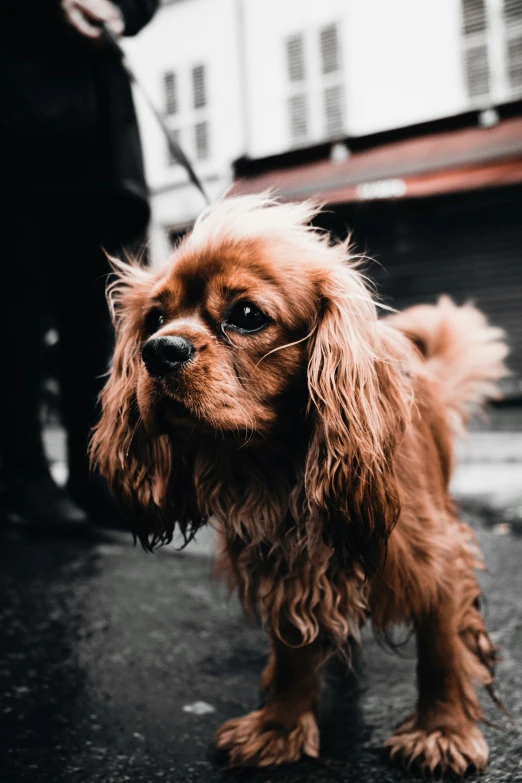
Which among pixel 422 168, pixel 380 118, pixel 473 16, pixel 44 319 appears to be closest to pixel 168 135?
pixel 44 319

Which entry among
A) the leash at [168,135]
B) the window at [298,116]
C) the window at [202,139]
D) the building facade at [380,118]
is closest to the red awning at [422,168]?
the building facade at [380,118]

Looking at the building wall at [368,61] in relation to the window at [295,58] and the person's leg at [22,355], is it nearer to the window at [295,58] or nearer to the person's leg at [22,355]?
the window at [295,58]

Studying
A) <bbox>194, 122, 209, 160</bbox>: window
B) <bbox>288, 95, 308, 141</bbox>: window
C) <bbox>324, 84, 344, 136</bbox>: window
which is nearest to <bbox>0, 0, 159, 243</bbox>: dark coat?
<bbox>324, 84, 344, 136</bbox>: window

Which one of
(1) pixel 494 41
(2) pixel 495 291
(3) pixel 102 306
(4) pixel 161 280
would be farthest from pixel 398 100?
(4) pixel 161 280

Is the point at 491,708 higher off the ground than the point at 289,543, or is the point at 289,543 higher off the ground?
the point at 289,543

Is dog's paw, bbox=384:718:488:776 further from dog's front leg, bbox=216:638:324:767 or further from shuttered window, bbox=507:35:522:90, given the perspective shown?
shuttered window, bbox=507:35:522:90

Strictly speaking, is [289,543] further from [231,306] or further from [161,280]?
[161,280]

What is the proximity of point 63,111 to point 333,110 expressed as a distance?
31.8ft

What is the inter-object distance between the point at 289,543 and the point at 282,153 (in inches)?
414

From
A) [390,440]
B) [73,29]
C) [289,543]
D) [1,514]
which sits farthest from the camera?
[1,514]

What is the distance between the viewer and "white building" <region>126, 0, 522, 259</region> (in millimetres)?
10117

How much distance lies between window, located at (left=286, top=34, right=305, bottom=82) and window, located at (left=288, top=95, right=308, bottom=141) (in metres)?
0.31

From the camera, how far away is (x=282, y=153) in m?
11.1

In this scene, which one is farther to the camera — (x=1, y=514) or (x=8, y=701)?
(x=1, y=514)
